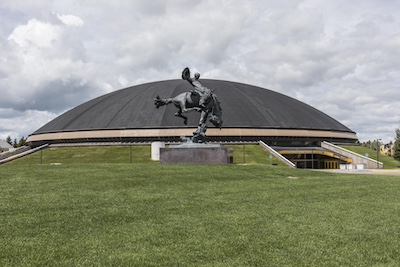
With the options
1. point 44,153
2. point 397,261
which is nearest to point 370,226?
point 397,261

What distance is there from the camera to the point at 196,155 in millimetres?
29281

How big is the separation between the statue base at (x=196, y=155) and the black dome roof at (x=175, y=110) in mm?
31092

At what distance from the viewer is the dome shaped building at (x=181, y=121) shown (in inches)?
2424

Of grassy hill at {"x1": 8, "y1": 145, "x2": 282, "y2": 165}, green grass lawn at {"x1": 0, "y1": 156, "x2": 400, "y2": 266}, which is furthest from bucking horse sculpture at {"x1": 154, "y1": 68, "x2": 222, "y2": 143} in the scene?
grassy hill at {"x1": 8, "y1": 145, "x2": 282, "y2": 165}

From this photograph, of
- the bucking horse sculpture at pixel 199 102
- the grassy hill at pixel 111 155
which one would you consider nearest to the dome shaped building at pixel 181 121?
the grassy hill at pixel 111 155

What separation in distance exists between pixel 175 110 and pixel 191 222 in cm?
5756

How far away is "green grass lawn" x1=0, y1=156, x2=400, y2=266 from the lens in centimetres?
730

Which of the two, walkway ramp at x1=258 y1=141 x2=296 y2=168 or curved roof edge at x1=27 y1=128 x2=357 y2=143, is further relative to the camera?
curved roof edge at x1=27 y1=128 x2=357 y2=143

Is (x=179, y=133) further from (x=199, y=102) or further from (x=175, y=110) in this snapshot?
(x=199, y=102)

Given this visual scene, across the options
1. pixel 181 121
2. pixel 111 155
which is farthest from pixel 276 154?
pixel 111 155

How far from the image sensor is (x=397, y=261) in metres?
7.25

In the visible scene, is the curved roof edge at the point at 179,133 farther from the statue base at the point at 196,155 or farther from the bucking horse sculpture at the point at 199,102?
the statue base at the point at 196,155

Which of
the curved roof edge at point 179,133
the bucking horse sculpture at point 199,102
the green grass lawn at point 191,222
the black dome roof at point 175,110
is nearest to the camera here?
the green grass lawn at point 191,222

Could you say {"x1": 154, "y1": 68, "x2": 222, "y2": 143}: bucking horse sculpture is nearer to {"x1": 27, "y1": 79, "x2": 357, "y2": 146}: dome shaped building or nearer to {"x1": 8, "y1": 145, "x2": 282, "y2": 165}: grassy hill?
{"x1": 8, "y1": 145, "x2": 282, "y2": 165}: grassy hill
